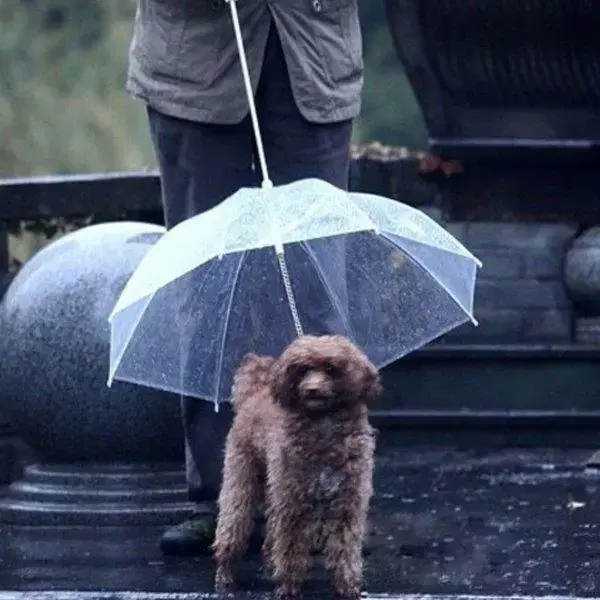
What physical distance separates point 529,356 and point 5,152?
1965cm

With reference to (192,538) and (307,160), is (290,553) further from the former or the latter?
(307,160)

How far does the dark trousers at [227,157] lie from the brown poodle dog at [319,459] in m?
0.87

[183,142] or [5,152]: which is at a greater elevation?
[183,142]

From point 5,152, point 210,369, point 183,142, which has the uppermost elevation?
point 183,142

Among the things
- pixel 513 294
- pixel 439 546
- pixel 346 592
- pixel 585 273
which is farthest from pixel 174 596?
pixel 513 294

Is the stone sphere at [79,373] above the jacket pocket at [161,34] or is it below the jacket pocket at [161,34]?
below

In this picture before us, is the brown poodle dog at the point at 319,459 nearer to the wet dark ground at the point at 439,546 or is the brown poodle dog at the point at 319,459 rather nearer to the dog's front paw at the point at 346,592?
the dog's front paw at the point at 346,592

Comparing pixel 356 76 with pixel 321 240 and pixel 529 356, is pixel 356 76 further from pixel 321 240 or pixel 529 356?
pixel 529 356

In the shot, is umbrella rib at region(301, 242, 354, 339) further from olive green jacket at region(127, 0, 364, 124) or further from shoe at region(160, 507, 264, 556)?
shoe at region(160, 507, 264, 556)

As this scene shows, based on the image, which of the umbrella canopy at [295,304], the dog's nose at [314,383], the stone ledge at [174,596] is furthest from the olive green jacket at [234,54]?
the stone ledge at [174,596]

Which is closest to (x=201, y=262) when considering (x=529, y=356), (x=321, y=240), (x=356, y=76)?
(x=321, y=240)

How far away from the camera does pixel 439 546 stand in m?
7.48

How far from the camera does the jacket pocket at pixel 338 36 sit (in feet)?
23.3

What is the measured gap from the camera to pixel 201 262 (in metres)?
6.51
